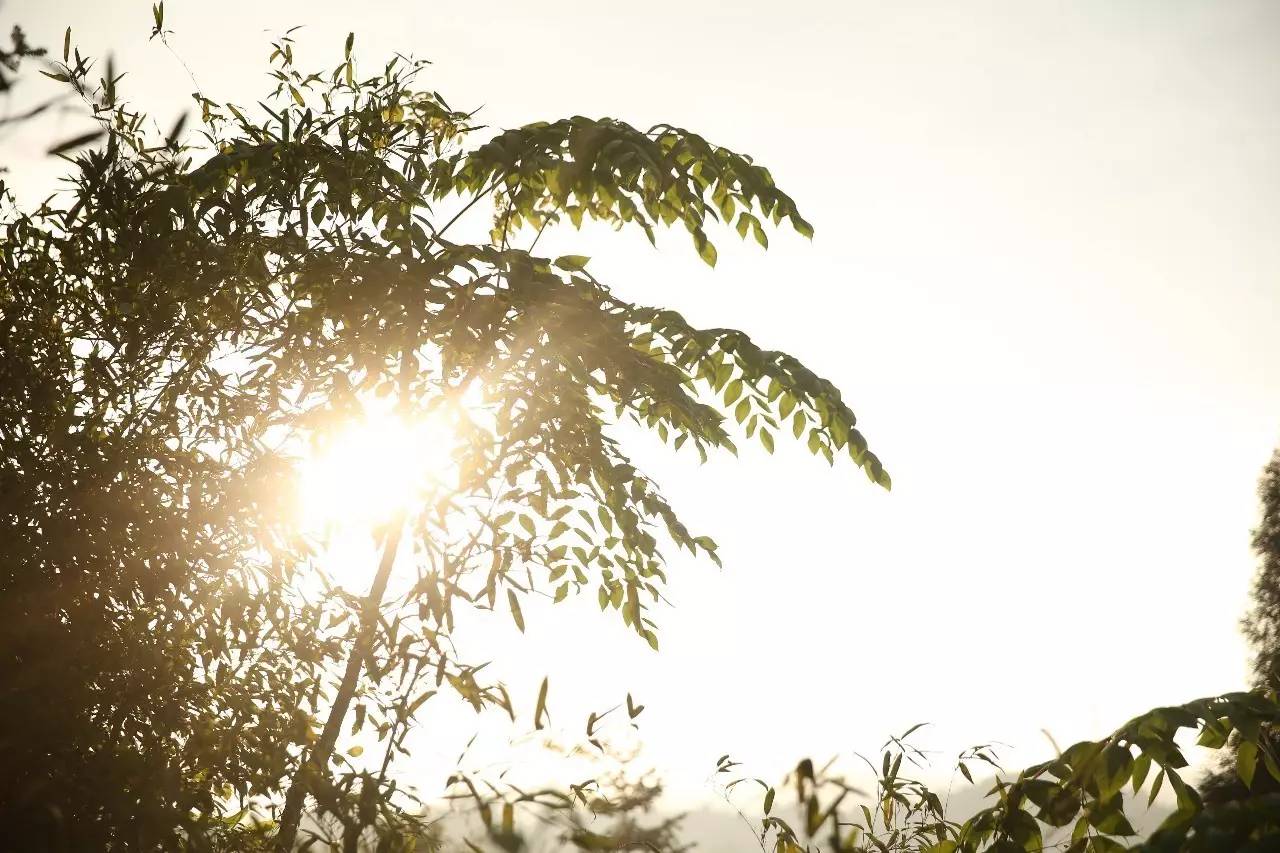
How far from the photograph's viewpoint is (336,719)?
2430 mm

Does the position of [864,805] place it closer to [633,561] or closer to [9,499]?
[633,561]

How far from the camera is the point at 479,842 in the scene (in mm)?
1764

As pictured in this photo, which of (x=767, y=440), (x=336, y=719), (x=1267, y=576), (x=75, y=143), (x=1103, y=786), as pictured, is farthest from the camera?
(x=1267, y=576)

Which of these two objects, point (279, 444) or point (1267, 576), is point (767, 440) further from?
point (1267, 576)

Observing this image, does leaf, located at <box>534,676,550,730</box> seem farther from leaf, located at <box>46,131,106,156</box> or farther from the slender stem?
leaf, located at <box>46,131,106,156</box>

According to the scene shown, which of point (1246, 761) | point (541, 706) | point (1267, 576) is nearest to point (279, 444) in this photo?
point (541, 706)

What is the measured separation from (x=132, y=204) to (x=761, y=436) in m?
2.55

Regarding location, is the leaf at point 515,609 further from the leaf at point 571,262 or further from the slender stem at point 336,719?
the leaf at point 571,262

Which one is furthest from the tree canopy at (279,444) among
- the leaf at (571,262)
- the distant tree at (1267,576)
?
the distant tree at (1267,576)

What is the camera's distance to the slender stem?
2156 mm

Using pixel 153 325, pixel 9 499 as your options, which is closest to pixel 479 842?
pixel 9 499

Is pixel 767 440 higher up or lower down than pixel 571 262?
lower down

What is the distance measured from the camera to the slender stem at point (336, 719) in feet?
7.07

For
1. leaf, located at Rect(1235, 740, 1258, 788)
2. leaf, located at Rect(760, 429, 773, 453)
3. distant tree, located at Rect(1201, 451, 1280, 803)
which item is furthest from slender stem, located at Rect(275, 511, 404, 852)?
distant tree, located at Rect(1201, 451, 1280, 803)
